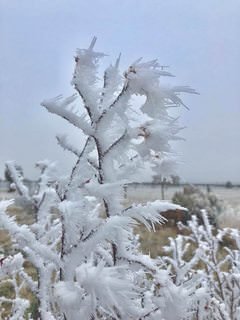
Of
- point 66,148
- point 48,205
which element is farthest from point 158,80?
point 48,205

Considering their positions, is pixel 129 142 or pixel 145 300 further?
pixel 145 300

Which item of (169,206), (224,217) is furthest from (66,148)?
(224,217)

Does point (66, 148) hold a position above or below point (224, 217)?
above

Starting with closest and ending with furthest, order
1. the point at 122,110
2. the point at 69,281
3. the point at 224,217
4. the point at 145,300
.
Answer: the point at 69,281 → the point at 122,110 → the point at 145,300 → the point at 224,217

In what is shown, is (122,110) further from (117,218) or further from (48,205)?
(48,205)

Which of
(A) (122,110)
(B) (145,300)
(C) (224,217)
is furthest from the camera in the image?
(C) (224,217)

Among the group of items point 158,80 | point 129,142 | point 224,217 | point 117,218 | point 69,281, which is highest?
point 158,80

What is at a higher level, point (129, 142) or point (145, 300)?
point (129, 142)

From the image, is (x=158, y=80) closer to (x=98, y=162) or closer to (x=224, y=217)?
(x=98, y=162)

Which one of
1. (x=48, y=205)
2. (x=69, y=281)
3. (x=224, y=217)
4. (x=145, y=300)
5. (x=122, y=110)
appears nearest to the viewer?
(x=69, y=281)

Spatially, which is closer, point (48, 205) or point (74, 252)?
point (74, 252)
